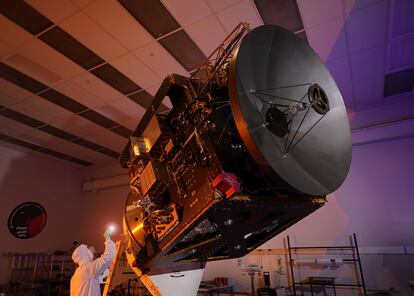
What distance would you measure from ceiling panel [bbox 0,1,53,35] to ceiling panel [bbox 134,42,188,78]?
129cm

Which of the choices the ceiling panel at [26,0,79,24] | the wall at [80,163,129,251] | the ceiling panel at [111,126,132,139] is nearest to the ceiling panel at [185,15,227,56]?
the ceiling panel at [26,0,79,24]

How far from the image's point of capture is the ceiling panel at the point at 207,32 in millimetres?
4055

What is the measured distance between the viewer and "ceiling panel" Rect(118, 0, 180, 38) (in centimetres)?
370

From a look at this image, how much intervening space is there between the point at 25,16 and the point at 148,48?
5.35 feet

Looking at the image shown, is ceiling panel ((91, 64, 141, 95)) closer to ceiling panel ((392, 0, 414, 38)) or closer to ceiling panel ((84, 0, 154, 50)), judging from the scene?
ceiling panel ((84, 0, 154, 50))

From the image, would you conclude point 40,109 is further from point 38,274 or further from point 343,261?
point 343,261

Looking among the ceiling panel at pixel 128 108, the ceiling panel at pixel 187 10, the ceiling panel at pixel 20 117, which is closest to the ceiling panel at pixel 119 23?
the ceiling panel at pixel 187 10

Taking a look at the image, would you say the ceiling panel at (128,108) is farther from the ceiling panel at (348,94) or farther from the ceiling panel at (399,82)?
the ceiling panel at (399,82)

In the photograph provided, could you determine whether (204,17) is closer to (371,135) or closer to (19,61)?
(19,61)

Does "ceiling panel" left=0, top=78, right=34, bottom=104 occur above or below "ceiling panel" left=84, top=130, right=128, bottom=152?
below

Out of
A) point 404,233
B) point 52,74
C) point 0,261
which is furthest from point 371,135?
point 0,261

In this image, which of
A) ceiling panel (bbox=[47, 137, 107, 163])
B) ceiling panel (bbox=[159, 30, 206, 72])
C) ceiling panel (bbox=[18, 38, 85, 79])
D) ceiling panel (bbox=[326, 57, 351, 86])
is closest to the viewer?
ceiling panel (bbox=[159, 30, 206, 72])

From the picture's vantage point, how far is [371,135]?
609 cm

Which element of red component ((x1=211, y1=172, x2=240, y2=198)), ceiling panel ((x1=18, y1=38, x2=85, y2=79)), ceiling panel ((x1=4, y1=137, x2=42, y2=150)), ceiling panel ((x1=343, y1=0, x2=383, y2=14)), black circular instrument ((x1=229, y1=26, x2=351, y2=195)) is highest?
ceiling panel ((x1=4, y1=137, x2=42, y2=150))
